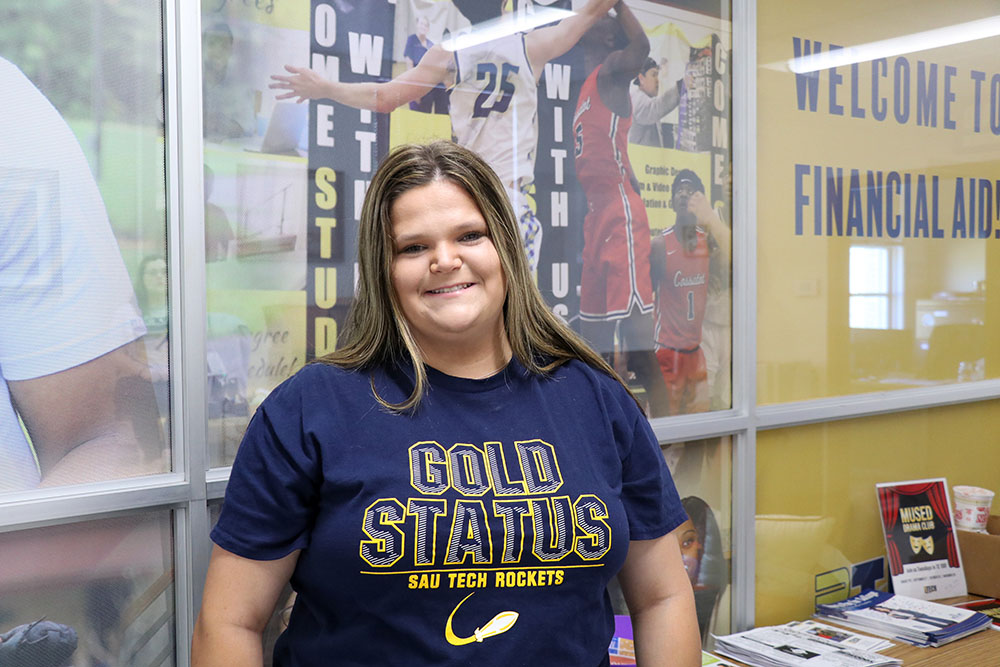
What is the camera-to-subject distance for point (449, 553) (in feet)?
4.48

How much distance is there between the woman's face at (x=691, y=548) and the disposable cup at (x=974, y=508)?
1.04m

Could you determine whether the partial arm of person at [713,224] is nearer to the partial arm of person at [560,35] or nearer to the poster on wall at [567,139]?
the poster on wall at [567,139]

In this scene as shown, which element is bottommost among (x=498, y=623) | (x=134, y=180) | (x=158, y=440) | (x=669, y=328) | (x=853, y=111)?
(x=498, y=623)

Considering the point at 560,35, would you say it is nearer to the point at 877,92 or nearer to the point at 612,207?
the point at 612,207

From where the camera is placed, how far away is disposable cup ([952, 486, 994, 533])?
9.01ft

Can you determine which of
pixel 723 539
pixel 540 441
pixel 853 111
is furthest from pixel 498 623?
Answer: pixel 853 111

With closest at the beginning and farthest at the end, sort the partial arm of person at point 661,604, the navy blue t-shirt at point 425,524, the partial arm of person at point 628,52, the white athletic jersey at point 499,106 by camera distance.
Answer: the navy blue t-shirt at point 425,524
the partial arm of person at point 661,604
the white athletic jersey at point 499,106
the partial arm of person at point 628,52

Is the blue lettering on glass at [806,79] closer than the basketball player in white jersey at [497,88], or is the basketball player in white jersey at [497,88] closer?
the basketball player in white jersey at [497,88]

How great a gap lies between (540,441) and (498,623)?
0.31 meters

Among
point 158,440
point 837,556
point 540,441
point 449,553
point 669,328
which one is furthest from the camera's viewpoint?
point 837,556

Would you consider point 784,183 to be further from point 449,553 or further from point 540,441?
point 449,553

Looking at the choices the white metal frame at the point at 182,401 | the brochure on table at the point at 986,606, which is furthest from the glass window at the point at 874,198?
the white metal frame at the point at 182,401

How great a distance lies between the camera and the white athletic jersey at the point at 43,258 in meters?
1.45

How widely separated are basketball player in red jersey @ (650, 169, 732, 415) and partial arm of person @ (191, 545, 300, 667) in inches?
47.3
